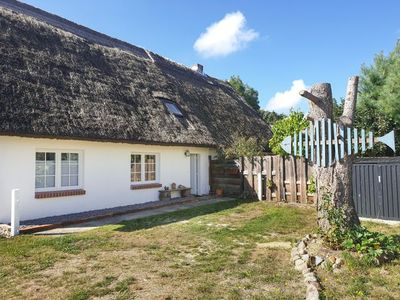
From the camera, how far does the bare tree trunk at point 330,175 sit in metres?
5.88

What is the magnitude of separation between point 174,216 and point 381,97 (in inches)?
506

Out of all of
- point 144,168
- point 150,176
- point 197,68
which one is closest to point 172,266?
point 144,168

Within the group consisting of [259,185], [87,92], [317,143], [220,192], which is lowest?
[220,192]

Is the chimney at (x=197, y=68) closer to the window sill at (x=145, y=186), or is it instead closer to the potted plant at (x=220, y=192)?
the potted plant at (x=220, y=192)

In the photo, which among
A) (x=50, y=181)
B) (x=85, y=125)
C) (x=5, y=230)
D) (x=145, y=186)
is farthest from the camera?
(x=145, y=186)

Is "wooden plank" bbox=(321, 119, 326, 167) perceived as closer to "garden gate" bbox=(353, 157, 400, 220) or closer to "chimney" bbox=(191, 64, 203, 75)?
"garden gate" bbox=(353, 157, 400, 220)

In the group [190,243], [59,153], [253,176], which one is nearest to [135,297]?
[190,243]

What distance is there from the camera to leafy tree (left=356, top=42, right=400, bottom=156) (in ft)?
51.0

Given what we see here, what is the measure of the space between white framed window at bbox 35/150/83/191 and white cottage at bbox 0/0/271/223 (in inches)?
1.2

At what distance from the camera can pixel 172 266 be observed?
5.32m

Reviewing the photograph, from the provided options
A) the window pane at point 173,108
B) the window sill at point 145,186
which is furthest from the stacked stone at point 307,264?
the window pane at point 173,108

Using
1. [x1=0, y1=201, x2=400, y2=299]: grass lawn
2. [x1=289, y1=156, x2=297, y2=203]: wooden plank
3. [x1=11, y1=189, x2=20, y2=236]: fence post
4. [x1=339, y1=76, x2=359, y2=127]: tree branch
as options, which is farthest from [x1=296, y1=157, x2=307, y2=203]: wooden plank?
[x1=11, y1=189, x2=20, y2=236]: fence post

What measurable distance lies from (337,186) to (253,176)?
287 inches

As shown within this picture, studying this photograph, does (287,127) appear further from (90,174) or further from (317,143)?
(90,174)
